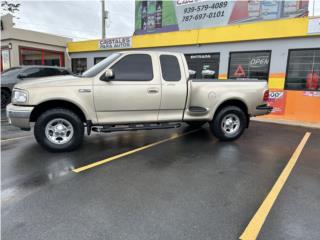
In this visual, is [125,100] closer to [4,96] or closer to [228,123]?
[228,123]

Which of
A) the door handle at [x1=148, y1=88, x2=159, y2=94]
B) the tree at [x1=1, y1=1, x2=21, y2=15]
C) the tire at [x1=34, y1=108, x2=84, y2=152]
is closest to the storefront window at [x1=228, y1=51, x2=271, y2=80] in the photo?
the door handle at [x1=148, y1=88, x2=159, y2=94]

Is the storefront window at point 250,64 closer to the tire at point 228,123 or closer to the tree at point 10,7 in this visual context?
Result: the tire at point 228,123

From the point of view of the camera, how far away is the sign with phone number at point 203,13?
15383 millimetres

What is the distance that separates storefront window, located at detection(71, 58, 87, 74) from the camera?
16.6m

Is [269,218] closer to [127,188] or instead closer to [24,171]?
[127,188]

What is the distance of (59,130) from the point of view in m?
5.19

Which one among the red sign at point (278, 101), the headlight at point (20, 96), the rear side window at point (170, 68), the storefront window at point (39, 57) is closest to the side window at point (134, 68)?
the rear side window at point (170, 68)

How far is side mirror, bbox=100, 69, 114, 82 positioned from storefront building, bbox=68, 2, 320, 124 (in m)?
6.85

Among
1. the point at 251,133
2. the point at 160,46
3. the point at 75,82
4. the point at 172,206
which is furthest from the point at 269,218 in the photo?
the point at 160,46

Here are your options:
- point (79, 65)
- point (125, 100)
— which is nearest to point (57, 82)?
point (125, 100)

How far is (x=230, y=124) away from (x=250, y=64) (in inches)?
209

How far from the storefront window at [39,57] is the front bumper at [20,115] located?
42.2ft

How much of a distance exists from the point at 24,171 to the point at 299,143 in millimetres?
6263

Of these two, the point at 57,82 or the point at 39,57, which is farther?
the point at 39,57
